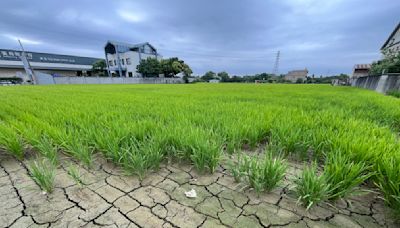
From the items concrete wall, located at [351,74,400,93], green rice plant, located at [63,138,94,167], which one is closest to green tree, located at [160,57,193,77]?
concrete wall, located at [351,74,400,93]

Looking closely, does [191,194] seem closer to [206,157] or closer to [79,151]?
[206,157]

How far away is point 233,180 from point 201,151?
0.37 metres

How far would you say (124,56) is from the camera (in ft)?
135

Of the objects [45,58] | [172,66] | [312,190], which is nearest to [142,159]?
[312,190]

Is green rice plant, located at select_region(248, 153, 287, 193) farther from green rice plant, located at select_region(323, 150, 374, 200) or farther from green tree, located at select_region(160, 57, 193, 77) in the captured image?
green tree, located at select_region(160, 57, 193, 77)

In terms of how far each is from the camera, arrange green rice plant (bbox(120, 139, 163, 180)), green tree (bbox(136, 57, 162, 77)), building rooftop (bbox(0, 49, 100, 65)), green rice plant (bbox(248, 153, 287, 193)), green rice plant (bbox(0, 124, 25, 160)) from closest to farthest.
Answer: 1. green rice plant (bbox(248, 153, 287, 193))
2. green rice plant (bbox(120, 139, 163, 180))
3. green rice plant (bbox(0, 124, 25, 160))
4. building rooftop (bbox(0, 49, 100, 65))
5. green tree (bbox(136, 57, 162, 77))

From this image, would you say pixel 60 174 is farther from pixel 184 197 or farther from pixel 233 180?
pixel 233 180

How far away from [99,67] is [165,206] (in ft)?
155

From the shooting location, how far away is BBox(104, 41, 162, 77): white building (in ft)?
131

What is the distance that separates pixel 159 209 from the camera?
1219mm

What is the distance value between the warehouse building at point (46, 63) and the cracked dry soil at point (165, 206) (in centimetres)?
3862

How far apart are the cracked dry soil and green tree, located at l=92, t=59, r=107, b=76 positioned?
1812 inches

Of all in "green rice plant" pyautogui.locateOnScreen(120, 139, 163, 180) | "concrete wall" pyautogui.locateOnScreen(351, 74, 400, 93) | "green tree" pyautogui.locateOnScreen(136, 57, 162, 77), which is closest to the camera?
"green rice plant" pyautogui.locateOnScreen(120, 139, 163, 180)

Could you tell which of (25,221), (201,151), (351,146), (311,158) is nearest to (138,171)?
(201,151)
